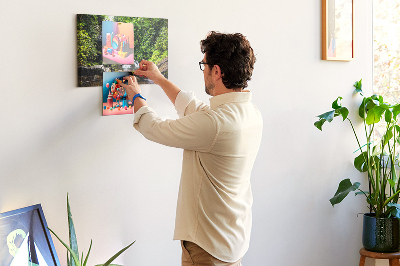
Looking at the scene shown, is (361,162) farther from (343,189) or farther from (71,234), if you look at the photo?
(71,234)

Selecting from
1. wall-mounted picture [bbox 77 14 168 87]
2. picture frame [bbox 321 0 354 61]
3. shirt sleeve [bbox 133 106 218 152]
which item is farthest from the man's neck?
picture frame [bbox 321 0 354 61]

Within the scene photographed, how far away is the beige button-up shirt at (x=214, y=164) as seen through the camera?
2.34 metres

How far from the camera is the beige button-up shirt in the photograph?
2.34 metres

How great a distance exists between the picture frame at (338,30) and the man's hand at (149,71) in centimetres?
142

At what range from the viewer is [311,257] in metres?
3.85

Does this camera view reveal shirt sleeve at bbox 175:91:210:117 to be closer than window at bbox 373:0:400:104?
Yes

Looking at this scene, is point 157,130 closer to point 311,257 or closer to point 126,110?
point 126,110

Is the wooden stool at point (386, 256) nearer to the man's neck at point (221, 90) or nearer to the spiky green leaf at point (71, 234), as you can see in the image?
the man's neck at point (221, 90)

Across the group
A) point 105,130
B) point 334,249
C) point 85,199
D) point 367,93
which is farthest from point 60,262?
point 367,93

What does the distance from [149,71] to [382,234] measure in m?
1.97

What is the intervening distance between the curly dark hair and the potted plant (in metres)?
1.32

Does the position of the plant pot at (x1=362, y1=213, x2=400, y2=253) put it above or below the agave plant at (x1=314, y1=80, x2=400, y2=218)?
below

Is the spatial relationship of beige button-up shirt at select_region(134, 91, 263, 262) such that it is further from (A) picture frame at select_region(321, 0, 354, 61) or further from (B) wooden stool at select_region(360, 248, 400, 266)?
(B) wooden stool at select_region(360, 248, 400, 266)

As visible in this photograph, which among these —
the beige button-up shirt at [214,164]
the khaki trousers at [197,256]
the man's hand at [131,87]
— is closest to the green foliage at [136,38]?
the man's hand at [131,87]
